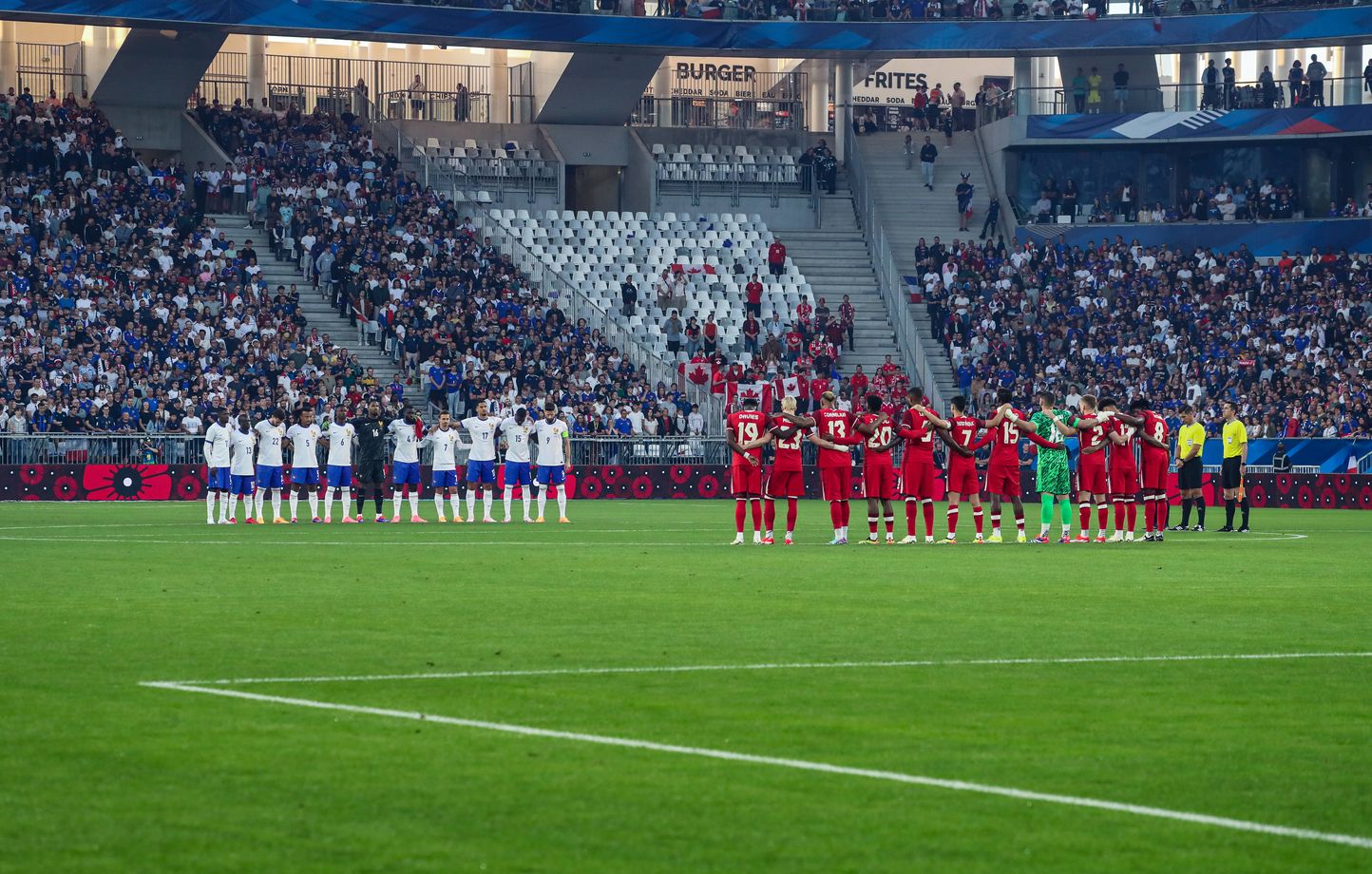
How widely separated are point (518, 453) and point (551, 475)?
119 cm

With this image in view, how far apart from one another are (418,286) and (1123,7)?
25.3 m

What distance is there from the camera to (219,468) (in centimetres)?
3475

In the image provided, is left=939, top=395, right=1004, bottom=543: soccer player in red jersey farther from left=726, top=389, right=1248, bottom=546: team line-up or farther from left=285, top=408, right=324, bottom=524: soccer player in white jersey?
left=285, top=408, right=324, bottom=524: soccer player in white jersey

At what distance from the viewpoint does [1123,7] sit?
2547 inches

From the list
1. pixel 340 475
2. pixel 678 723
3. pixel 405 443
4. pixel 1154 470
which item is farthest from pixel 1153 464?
pixel 678 723

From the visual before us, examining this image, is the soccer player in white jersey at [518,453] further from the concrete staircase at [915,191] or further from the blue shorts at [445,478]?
the concrete staircase at [915,191]

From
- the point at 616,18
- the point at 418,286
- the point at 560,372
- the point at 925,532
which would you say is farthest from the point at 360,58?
the point at 925,532

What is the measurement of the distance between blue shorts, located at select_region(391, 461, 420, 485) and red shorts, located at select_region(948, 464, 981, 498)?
11.7 metres

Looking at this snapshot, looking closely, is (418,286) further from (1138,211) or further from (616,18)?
(1138,211)

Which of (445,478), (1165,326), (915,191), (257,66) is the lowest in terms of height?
(445,478)

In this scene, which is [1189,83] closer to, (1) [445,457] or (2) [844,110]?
(2) [844,110]

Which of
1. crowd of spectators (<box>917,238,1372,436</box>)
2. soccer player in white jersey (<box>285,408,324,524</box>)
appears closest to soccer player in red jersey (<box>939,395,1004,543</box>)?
soccer player in white jersey (<box>285,408,324,524</box>)

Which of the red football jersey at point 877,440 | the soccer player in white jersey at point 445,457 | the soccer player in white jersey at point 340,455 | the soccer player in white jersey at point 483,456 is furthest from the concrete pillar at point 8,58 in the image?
the red football jersey at point 877,440

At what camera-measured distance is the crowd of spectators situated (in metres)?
53.7
